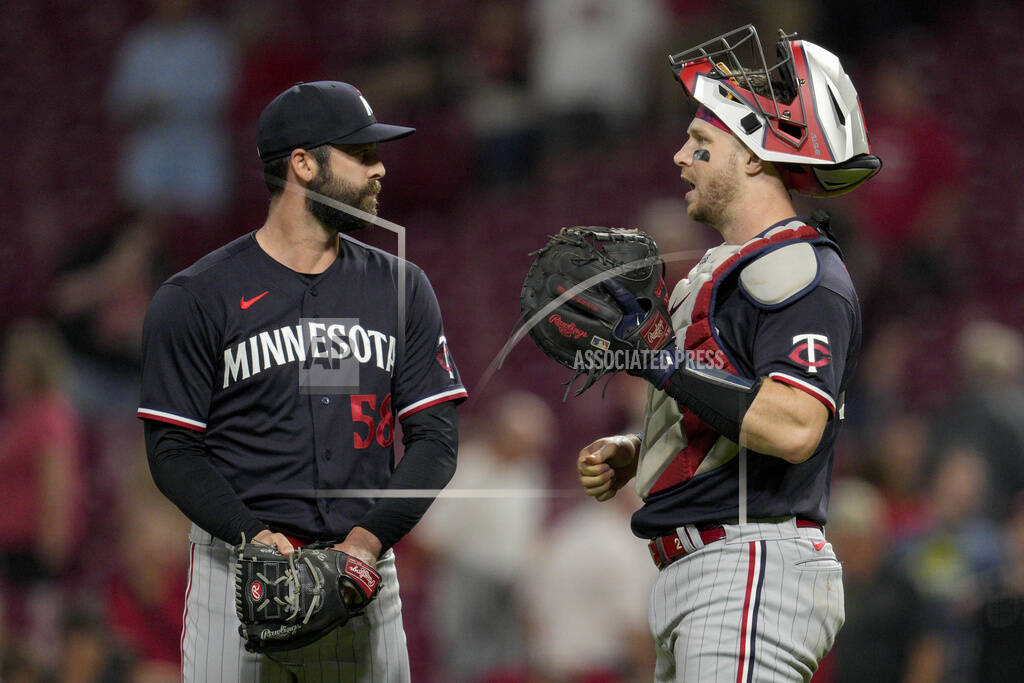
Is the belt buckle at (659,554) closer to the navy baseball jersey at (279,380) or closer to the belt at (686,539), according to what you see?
the belt at (686,539)

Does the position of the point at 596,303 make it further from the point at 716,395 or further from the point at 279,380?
the point at 279,380

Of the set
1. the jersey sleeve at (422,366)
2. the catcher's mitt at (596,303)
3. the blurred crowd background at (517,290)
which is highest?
the catcher's mitt at (596,303)

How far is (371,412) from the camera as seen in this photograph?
10.5ft

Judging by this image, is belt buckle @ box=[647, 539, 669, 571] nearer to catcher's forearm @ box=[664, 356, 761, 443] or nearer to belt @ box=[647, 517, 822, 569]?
belt @ box=[647, 517, 822, 569]

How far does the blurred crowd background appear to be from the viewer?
5305 mm

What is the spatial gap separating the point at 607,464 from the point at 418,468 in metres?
0.44

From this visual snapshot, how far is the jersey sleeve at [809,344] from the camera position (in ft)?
9.14

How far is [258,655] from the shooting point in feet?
10.3

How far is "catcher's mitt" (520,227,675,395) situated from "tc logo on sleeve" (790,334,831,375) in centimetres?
27

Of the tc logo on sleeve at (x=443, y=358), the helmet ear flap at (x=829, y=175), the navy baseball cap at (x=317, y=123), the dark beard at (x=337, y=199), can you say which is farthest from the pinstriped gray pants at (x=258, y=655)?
the helmet ear flap at (x=829, y=175)

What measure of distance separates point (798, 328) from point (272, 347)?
1169 millimetres

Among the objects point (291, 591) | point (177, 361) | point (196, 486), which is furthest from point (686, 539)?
point (177, 361)

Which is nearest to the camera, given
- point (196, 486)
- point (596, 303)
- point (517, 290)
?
point (596, 303)

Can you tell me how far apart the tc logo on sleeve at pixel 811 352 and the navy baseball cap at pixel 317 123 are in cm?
104
